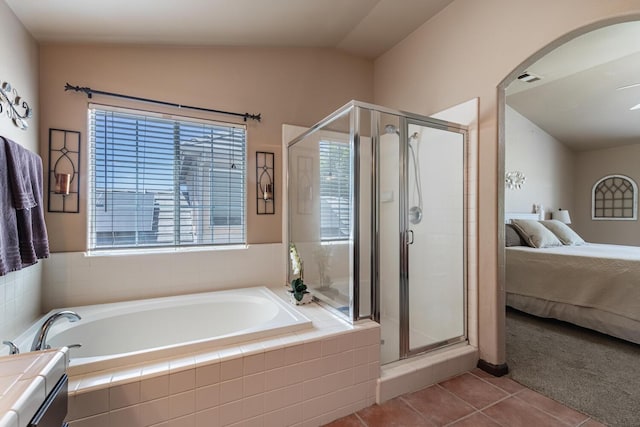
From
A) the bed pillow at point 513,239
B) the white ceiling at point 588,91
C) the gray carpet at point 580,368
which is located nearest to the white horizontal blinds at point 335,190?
the gray carpet at point 580,368

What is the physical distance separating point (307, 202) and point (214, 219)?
0.81 metres

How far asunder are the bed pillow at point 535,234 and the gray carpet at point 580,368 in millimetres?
1005

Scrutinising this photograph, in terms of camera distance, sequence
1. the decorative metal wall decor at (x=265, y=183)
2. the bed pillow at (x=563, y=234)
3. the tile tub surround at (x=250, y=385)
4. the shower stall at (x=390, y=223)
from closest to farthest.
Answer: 1. the tile tub surround at (x=250, y=385)
2. the shower stall at (x=390, y=223)
3. the decorative metal wall decor at (x=265, y=183)
4. the bed pillow at (x=563, y=234)

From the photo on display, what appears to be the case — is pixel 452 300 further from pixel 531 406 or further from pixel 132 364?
pixel 132 364

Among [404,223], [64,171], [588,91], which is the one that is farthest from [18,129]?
[588,91]

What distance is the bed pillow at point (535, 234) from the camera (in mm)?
3619

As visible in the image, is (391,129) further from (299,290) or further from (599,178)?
(599,178)

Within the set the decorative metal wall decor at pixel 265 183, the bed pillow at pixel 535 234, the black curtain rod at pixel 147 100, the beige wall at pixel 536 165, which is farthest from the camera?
the beige wall at pixel 536 165

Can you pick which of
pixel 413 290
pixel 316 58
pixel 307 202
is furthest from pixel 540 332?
pixel 316 58

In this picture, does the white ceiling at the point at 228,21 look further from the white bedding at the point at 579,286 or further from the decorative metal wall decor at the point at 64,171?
the white bedding at the point at 579,286

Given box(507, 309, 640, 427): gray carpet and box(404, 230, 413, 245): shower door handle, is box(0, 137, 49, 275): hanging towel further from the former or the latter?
box(507, 309, 640, 427): gray carpet

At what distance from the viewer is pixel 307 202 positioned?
2.56m

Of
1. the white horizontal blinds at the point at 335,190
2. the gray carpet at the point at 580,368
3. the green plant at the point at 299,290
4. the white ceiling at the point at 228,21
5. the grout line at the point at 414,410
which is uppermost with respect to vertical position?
the white ceiling at the point at 228,21

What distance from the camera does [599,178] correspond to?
594cm
